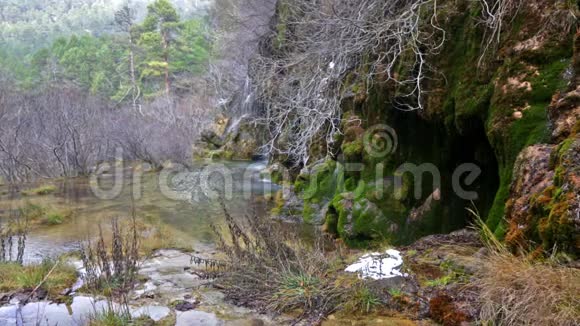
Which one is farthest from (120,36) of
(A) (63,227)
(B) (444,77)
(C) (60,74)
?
(B) (444,77)

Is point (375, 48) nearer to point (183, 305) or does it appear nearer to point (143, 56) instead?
point (183, 305)

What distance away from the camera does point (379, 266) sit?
4.46 metres

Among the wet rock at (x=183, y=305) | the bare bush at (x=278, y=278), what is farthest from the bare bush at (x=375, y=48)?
the wet rock at (x=183, y=305)

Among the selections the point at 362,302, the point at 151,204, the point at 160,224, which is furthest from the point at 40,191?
the point at 362,302

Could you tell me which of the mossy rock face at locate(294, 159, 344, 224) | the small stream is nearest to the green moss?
the small stream

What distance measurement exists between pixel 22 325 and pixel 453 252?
4196 millimetres

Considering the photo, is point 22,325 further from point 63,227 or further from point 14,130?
point 14,130

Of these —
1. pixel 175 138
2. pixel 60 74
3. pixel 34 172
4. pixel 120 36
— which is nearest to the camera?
pixel 34 172

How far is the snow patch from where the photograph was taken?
4328 millimetres

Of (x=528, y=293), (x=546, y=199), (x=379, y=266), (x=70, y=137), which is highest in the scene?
(x=70, y=137)

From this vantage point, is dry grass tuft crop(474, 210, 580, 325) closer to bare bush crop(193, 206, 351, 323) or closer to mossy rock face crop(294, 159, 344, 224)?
bare bush crop(193, 206, 351, 323)

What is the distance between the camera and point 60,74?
36.9m

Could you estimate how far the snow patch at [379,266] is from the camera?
14.2 feet

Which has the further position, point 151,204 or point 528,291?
point 151,204
